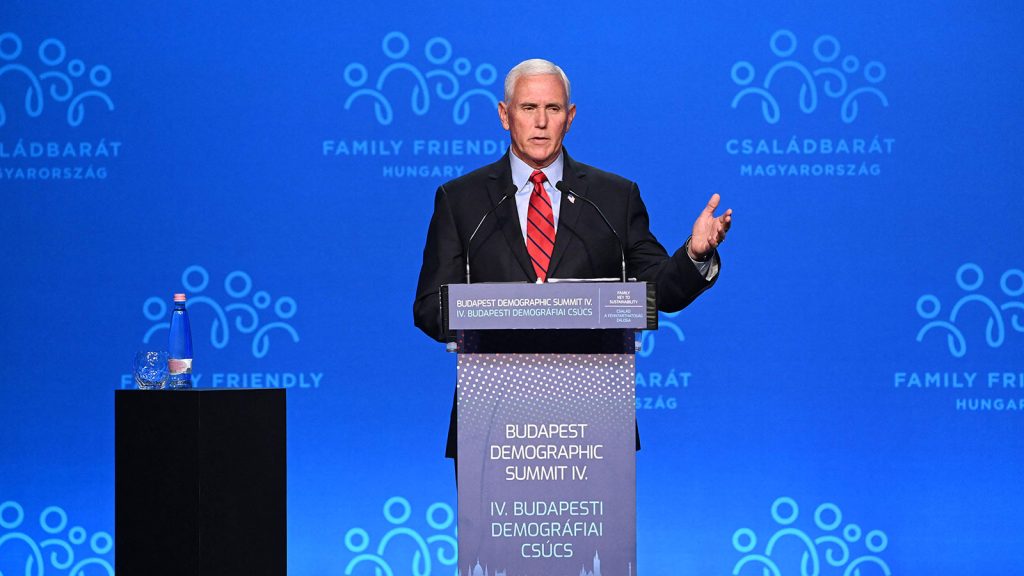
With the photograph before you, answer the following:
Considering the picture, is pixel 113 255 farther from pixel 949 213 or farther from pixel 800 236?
pixel 949 213

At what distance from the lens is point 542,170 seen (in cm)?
289

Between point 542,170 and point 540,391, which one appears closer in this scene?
point 540,391

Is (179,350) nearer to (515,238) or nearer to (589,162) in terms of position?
(515,238)

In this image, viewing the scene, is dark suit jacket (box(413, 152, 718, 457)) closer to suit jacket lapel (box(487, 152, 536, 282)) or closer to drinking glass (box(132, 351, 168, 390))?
suit jacket lapel (box(487, 152, 536, 282))

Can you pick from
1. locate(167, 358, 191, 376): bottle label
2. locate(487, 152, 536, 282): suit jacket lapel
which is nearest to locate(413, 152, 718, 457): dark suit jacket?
locate(487, 152, 536, 282): suit jacket lapel

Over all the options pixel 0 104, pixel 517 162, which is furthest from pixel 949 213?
pixel 0 104

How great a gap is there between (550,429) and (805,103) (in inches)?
95.6

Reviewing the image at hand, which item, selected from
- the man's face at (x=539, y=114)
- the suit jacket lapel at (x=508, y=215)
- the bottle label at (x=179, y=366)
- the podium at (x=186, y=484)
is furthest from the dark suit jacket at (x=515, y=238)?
the bottle label at (x=179, y=366)

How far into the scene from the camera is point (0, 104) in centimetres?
428

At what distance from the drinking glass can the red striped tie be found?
114cm

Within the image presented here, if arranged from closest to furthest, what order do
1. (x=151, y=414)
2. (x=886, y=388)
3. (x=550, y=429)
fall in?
(x=550, y=429), (x=151, y=414), (x=886, y=388)

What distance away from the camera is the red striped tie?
9.21 ft

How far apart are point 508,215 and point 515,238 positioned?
8cm

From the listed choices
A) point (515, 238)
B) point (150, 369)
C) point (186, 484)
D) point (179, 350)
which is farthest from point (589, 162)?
point (186, 484)
